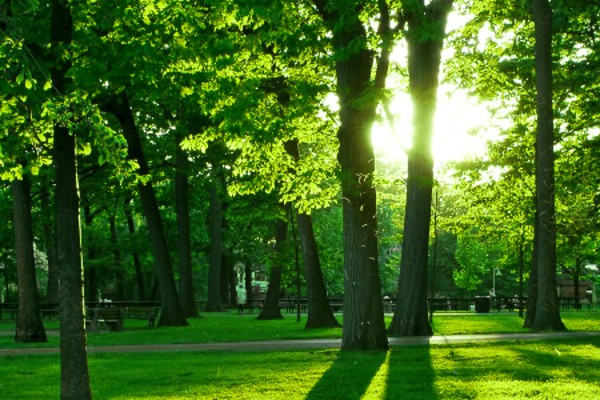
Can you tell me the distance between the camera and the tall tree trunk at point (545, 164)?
78.1 ft

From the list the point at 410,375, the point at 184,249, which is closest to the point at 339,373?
the point at 410,375

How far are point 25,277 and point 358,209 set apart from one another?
1095 cm

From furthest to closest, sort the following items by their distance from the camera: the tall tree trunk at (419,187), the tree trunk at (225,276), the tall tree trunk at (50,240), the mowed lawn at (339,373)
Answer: the tree trunk at (225,276), the tall tree trunk at (50,240), the tall tree trunk at (419,187), the mowed lawn at (339,373)

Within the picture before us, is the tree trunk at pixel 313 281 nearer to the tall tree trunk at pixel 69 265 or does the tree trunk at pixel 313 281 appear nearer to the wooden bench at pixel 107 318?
the wooden bench at pixel 107 318

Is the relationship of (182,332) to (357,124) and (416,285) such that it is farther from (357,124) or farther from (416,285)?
(357,124)

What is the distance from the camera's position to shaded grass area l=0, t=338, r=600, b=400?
1190 cm

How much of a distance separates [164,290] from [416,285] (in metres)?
13.9

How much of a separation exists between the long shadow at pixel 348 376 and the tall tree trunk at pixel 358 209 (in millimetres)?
568

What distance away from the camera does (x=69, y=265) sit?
995 cm

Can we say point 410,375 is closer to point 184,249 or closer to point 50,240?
point 184,249

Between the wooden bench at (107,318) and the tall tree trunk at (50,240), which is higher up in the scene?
the tall tree trunk at (50,240)

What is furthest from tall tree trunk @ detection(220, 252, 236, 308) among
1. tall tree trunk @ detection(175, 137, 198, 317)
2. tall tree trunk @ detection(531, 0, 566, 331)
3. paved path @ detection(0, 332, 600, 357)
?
paved path @ detection(0, 332, 600, 357)

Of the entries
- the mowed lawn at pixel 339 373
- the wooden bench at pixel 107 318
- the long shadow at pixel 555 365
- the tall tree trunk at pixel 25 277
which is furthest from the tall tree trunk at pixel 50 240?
the long shadow at pixel 555 365

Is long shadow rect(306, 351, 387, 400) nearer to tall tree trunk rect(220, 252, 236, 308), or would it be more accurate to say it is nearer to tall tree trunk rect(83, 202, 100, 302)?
tall tree trunk rect(83, 202, 100, 302)
